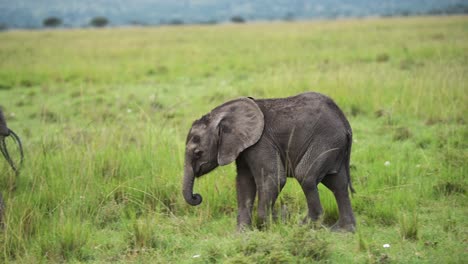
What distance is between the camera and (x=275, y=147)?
5.71 meters

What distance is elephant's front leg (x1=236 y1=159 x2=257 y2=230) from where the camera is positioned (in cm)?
581

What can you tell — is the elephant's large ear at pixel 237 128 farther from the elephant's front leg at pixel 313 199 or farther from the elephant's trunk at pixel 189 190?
the elephant's front leg at pixel 313 199

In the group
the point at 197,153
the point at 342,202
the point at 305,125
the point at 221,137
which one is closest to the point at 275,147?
the point at 305,125

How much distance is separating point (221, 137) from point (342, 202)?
4.41 ft

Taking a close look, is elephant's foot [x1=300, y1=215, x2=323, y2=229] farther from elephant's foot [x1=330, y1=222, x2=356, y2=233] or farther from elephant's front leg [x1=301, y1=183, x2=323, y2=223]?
elephant's foot [x1=330, y1=222, x2=356, y2=233]

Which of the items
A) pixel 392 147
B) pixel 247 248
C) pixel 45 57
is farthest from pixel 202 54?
pixel 247 248

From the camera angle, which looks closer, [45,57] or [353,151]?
[353,151]

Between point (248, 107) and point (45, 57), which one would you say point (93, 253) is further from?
point (45, 57)

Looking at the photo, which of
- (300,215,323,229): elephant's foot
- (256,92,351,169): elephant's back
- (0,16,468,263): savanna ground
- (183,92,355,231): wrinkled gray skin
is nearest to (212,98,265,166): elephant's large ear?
(183,92,355,231): wrinkled gray skin

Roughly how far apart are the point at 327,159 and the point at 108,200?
2668mm

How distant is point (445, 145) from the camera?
8.48m

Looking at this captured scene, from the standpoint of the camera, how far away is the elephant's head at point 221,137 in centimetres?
559

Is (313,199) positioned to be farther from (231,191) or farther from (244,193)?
(231,191)

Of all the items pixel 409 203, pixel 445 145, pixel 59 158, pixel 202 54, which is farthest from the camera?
pixel 202 54
